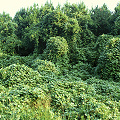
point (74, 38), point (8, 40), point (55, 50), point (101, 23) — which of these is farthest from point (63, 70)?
point (8, 40)

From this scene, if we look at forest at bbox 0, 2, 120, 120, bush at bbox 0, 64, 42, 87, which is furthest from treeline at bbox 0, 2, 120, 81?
bush at bbox 0, 64, 42, 87

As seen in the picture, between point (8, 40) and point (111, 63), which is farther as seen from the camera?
point (8, 40)

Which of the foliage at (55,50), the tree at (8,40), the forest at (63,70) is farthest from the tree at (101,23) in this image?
the tree at (8,40)

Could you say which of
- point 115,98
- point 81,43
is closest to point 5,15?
point 81,43

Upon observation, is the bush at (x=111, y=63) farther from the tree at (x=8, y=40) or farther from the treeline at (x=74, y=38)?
the tree at (x=8, y=40)

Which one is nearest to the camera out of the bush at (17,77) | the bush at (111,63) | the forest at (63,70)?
the forest at (63,70)

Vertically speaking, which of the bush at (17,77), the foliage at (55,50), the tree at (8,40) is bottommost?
the bush at (17,77)

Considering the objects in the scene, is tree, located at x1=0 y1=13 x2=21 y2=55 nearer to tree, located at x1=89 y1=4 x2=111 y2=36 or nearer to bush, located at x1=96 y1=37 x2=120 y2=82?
tree, located at x1=89 y1=4 x2=111 y2=36

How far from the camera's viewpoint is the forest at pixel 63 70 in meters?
4.04

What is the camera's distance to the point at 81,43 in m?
11.0

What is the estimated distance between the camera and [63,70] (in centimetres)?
845

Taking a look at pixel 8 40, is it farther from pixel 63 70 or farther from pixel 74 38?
pixel 63 70

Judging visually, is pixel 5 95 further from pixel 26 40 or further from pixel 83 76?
pixel 26 40

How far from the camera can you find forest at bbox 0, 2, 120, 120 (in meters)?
4.04
